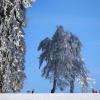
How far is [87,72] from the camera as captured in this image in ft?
175

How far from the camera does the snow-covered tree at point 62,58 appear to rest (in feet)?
160

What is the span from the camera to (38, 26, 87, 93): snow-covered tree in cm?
4869

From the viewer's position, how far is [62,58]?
4912 cm

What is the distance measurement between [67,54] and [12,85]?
16.9m
